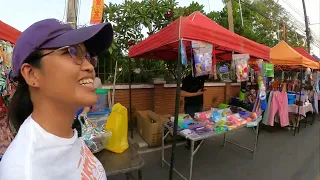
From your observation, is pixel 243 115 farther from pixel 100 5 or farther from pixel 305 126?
pixel 305 126

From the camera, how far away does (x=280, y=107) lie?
16.9ft

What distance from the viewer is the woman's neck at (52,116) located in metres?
0.73

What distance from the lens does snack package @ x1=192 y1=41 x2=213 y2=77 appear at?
247 cm

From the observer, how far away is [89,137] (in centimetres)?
174

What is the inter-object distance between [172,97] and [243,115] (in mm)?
2563

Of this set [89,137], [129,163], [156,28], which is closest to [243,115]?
[129,163]

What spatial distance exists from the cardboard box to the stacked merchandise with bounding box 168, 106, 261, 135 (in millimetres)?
898

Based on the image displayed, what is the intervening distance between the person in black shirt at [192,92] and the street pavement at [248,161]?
0.91m

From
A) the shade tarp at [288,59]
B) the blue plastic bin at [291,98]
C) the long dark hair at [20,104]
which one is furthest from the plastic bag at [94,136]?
the blue plastic bin at [291,98]

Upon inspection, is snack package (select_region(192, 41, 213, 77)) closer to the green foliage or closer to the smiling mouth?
the smiling mouth

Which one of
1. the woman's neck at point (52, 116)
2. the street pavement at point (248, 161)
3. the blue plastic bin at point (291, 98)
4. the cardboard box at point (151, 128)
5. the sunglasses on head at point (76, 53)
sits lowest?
the street pavement at point (248, 161)

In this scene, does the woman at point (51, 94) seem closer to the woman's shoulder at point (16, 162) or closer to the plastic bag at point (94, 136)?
the woman's shoulder at point (16, 162)

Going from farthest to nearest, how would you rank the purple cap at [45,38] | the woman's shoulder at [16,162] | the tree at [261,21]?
the tree at [261,21], the purple cap at [45,38], the woman's shoulder at [16,162]

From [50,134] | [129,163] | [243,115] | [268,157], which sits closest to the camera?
[50,134]
